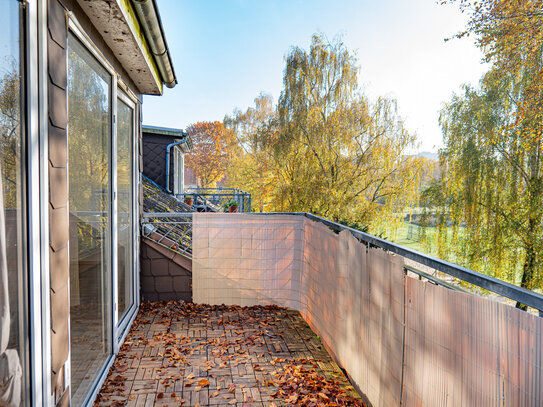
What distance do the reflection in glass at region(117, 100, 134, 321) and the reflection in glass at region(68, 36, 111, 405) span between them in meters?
0.49

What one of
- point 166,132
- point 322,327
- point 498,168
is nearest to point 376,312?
point 322,327

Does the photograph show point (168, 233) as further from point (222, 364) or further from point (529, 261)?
point (529, 261)

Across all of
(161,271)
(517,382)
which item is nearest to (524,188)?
(161,271)

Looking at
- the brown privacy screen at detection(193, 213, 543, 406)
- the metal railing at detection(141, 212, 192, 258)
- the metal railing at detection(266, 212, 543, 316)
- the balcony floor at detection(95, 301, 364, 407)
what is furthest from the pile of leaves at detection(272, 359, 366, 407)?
the metal railing at detection(141, 212, 192, 258)

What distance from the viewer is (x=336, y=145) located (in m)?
14.0

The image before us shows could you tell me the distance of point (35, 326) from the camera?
4.92 feet

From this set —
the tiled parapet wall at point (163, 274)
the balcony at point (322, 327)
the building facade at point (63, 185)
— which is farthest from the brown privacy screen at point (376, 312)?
the building facade at point (63, 185)

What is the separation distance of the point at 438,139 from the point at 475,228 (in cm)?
334

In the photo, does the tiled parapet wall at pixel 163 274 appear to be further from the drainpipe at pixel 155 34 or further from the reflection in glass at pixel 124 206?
the drainpipe at pixel 155 34

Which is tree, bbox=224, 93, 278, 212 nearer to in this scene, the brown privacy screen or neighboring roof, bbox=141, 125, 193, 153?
neighboring roof, bbox=141, 125, 193, 153

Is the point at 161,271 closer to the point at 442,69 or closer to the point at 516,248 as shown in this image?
the point at 516,248

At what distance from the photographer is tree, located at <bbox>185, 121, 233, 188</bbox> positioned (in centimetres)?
3766

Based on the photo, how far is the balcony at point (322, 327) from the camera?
1308 millimetres

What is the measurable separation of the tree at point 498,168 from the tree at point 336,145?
1557mm
